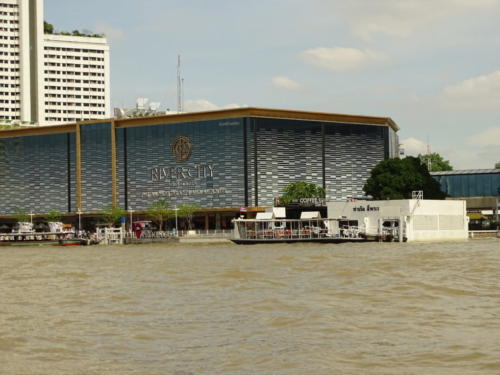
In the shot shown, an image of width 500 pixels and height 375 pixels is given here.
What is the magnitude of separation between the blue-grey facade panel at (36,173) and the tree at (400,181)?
66303mm

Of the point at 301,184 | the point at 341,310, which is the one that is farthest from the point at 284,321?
the point at 301,184

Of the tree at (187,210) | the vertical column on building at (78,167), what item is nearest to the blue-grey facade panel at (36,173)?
the vertical column on building at (78,167)

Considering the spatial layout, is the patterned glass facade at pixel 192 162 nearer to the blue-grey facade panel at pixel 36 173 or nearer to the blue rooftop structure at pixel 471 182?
the blue-grey facade panel at pixel 36 173

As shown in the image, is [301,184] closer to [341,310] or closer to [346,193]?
[346,193]

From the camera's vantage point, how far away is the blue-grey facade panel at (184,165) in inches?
6132

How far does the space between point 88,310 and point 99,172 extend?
471ft

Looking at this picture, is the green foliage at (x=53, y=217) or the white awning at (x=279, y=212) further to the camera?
the green foliage at (x=53, y=217)

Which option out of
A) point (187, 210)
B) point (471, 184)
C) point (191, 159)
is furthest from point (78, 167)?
point (471, 184)


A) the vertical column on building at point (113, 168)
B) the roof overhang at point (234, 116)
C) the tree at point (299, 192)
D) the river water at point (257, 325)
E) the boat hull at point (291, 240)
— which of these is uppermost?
the roof overhang at point (234, 116)

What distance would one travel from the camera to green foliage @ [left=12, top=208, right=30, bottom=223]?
172375mm

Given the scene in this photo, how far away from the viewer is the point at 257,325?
22844mm

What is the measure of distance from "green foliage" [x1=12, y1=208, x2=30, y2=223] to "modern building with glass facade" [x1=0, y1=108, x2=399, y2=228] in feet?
5.32

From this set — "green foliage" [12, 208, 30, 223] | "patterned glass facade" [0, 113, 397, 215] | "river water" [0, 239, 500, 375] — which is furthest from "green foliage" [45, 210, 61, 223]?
"river water" [0, 239, 500, 375]

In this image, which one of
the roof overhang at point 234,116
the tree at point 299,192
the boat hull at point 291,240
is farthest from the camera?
the roof overhang at point 234,116
